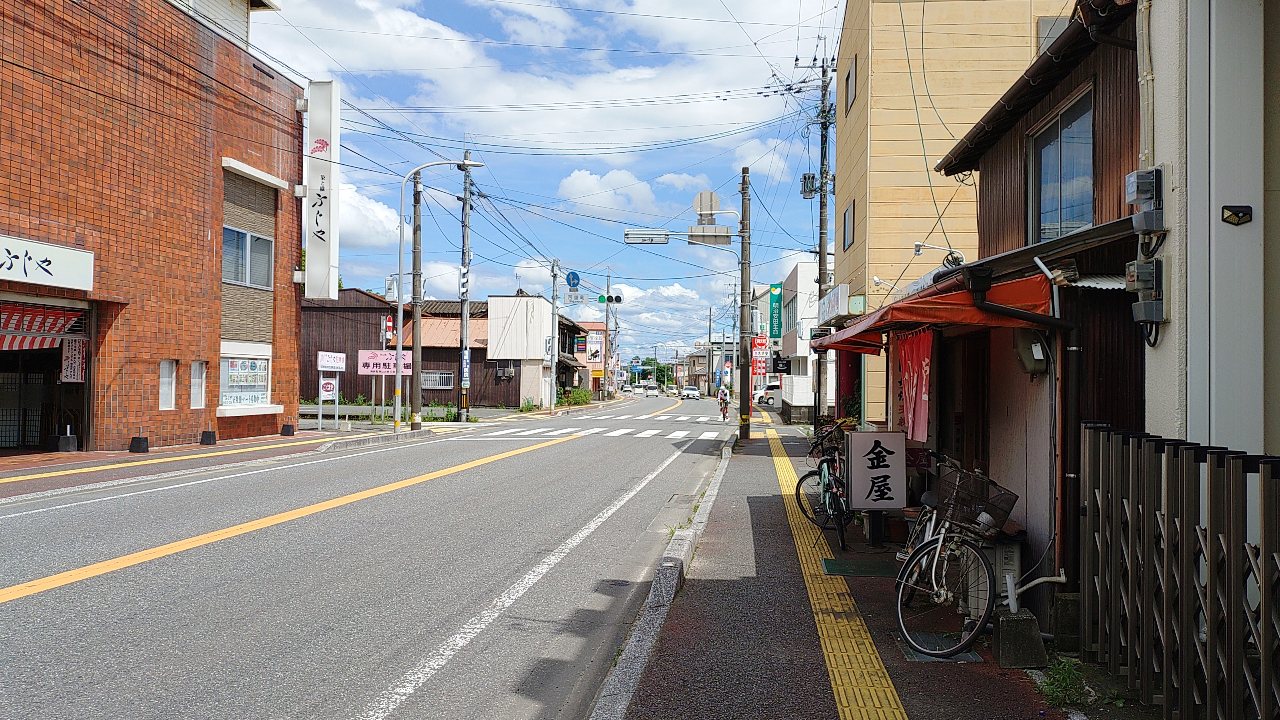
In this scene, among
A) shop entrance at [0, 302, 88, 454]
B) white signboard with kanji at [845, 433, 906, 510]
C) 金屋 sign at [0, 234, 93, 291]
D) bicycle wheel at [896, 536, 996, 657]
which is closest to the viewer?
bicycle wheel at [896, 536, 996, 657]

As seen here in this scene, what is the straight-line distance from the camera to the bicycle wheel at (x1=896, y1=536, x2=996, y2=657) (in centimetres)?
588

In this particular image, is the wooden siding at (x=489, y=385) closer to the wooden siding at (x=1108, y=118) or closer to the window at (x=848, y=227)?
the window at (x=848, y=227)

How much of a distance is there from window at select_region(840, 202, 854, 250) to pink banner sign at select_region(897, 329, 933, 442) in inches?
398

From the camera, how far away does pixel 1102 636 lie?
5.22 metres

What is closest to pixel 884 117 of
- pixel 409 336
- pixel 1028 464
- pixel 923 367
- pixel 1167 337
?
pixel 923 367

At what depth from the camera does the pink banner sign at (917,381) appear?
9.27 metres

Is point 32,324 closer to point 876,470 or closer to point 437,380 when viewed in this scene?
point 876,470

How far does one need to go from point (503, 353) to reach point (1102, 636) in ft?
166

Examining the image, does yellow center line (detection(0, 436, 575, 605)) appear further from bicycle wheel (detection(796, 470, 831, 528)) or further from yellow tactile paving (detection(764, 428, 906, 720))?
bicycle wheel (detection(796, 470, 831, 528))

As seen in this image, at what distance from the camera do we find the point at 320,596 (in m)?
7.18

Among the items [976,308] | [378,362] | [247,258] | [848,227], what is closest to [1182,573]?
[976,308]

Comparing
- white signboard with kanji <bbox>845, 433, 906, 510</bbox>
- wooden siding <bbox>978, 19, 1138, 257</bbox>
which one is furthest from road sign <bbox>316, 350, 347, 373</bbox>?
wooden siding <bbox>978, 19, 1138, 257</bbox>

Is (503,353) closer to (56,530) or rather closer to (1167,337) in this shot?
(56,530)

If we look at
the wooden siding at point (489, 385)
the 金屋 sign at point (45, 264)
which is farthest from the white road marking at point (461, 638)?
the wooden siding at point (489, 385)
